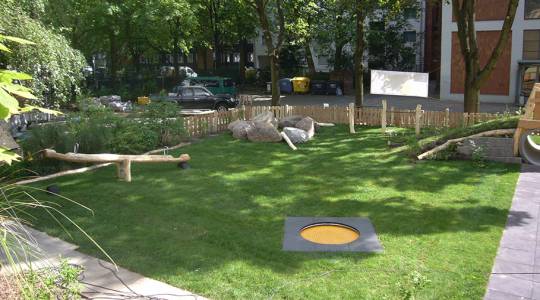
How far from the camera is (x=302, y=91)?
38.4m

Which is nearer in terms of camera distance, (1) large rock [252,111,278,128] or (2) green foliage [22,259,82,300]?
(2) green foliage [22,259,82,300]

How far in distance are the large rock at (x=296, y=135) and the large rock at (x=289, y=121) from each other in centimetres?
126

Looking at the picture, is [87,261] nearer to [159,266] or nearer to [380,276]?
[159,266]

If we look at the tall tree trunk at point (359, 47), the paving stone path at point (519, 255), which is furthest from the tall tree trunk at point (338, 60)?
the paving stone path at point (519, 255)

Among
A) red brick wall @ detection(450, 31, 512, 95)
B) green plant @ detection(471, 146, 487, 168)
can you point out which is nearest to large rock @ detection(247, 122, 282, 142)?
green plant @ detection(471, 146, 487, 168)

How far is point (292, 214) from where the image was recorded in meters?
9.11

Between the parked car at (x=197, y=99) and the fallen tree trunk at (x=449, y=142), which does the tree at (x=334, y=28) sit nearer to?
the parked car at (x=197, y=99)

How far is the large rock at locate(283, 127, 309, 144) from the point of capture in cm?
1638

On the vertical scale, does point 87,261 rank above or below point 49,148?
below

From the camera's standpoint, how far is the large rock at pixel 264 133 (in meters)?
16.5

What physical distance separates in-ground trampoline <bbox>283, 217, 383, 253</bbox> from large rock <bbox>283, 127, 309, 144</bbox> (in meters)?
7.65

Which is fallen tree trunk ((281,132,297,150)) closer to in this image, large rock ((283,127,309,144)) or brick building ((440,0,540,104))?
large rock ((283,127,309,144))

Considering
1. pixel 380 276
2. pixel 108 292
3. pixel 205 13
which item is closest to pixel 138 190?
pixel 108 292

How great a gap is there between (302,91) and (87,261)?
106 ft
